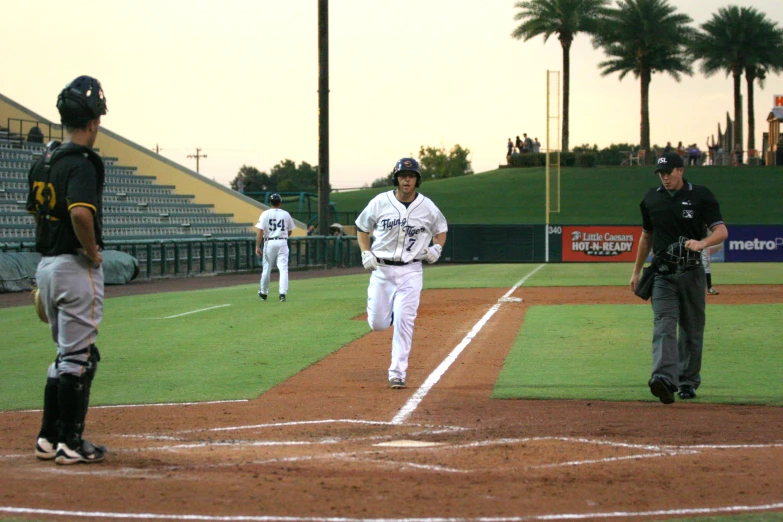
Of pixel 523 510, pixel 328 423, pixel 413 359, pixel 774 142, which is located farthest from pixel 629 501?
pixel 774 142

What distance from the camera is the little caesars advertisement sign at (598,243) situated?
45531 millimetres

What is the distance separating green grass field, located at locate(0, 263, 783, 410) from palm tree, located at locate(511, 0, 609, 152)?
54.5m

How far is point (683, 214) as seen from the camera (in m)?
7.98

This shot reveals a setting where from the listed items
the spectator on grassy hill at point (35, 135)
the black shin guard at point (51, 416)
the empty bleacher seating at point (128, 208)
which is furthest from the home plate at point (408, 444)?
the spectator on grassy hill at point (35, 135)

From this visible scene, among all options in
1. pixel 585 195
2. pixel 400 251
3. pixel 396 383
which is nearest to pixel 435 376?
pixel 396 383

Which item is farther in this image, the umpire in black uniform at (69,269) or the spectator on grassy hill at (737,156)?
the spectator on grassy hill at (737,156)

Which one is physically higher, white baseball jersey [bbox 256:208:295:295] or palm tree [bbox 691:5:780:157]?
palm tree [bbox 691:5:780:157]

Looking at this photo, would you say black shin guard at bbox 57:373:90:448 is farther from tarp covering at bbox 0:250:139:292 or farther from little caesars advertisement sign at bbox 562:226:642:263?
little caesars advertisement sign at bbox 562:226:642:263

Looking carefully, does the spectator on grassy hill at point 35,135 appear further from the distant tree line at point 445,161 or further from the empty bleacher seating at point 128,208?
the distant tree line at point 445,161

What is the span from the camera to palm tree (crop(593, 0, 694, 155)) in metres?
70.2

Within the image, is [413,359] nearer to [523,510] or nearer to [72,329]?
[72,329]

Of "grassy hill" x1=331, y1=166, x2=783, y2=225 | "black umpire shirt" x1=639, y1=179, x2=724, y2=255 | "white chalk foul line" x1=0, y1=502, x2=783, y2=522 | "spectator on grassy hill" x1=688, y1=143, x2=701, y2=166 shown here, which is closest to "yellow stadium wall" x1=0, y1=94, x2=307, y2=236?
"grassy hill" x1=331, y1=166, x2=783, y2=225

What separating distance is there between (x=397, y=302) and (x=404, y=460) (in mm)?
3381

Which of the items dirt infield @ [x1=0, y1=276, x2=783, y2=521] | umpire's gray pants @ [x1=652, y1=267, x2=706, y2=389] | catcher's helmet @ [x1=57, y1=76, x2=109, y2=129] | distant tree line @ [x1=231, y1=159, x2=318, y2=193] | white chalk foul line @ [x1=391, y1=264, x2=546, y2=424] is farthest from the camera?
distant tree line @ [x1=231, y1=159, x2=318, y2=193]
